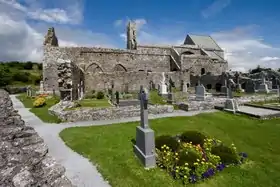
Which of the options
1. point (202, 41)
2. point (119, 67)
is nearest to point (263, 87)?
point (119, 67)

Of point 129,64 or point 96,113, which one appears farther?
point 129,64

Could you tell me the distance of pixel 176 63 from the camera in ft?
143

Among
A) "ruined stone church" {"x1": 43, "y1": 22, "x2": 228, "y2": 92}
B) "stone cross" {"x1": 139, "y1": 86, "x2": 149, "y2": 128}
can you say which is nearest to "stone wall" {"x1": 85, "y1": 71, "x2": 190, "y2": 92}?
"ruined stone church" {"x1": 43, "y1": 22, "x2": 228, "y2": 92}

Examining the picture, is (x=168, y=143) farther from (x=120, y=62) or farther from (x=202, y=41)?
(x=202, y=41)

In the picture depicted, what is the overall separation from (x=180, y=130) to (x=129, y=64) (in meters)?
31.3

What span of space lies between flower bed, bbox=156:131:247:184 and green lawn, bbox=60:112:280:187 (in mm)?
268

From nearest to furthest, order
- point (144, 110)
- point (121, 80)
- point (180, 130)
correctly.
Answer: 1. point (144, 110)
2. point (180, 130)
3. point (121, 80)

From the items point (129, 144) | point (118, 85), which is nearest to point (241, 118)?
point (129, 144)

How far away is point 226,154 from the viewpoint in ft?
25.0

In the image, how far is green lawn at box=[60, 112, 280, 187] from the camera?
6.30 m

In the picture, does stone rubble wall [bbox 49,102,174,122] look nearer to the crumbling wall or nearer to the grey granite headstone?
the grey granite headstone

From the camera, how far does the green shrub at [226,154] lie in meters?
7.51

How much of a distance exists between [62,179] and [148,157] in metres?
4.08

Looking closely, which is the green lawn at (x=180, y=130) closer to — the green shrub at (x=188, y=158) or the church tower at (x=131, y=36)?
the green shrub at (x=188, y=158)
